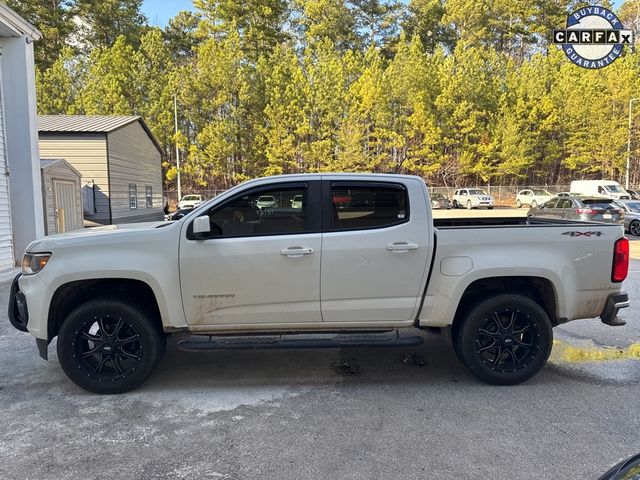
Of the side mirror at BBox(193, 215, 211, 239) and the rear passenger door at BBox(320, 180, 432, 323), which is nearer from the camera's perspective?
the side mirror at BBox(193, 215, 211, 239)

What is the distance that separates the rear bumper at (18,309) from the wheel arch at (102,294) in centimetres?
23

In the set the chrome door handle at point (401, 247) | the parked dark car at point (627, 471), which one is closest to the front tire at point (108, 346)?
the chrome door handle at point (401, 247)

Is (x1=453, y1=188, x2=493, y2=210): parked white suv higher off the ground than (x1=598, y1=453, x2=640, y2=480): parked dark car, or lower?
higher

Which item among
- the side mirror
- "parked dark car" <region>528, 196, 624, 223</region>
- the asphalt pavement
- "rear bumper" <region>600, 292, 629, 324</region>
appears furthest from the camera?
"parked dark car" <region>528, 196, 624, 223</region>

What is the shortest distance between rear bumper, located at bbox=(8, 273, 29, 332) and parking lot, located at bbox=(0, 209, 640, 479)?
593mm

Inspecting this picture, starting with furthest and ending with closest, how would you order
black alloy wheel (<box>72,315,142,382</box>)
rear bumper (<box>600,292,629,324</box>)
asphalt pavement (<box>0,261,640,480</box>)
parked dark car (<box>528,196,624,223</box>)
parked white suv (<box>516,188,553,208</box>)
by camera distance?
parked white suv (<box>516,188,553,208</box>)
parked dark car (<box>528,196,624,223</box>)
rear bumper (<box>600,292,629,324</box>)
black alloy wheel (<box>72,315,142,382</box>)
asphalt pavement (<box>0,261,640,480</box>)

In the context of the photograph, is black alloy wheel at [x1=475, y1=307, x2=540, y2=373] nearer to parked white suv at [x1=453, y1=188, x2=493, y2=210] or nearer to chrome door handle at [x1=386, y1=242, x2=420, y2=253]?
chrome door handle at [x1=386, y1=242, x2=420, y2=253]

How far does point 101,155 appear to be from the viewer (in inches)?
779

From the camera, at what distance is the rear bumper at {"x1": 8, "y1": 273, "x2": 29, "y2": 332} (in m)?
4.17

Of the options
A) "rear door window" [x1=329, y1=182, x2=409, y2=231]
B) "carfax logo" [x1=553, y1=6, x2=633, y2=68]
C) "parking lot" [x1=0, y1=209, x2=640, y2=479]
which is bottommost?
"parking lot" [x1=0, y1=209, x2=640, y2=479]

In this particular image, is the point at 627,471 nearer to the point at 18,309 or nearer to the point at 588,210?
the point at 18,309

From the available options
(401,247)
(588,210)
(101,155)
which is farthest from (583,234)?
(101,155)

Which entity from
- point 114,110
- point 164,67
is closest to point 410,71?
point 164,67

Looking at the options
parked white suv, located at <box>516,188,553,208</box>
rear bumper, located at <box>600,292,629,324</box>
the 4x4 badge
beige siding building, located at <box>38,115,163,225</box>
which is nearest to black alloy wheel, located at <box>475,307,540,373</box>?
rear bumper, located at <box>600,292,629,324</box>
